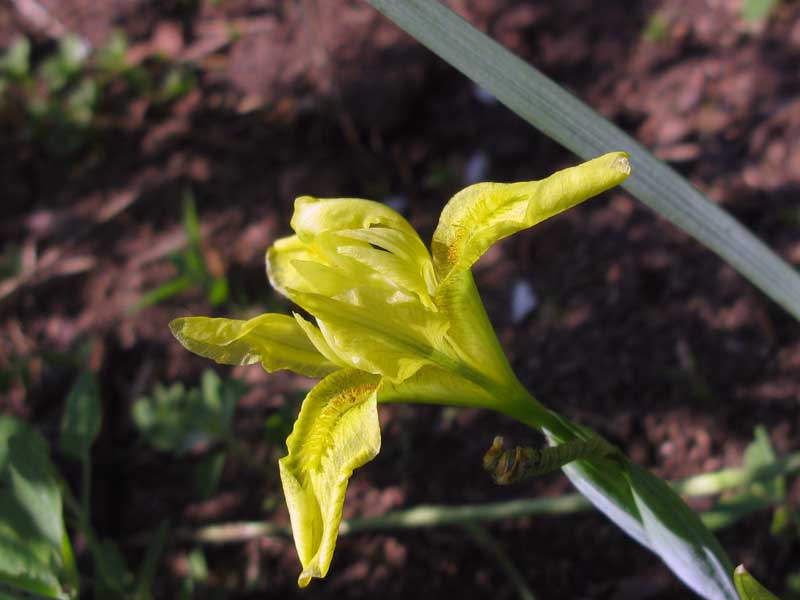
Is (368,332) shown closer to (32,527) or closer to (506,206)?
(506,206)

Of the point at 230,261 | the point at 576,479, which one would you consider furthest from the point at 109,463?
the point at 576,479

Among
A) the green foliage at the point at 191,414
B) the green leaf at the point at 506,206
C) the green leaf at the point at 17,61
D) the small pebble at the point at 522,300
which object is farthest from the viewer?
the green leaf at the point at 17,61

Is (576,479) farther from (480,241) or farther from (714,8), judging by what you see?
(714,8)

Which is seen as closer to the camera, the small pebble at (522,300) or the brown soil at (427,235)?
the brown soil at (427,235)

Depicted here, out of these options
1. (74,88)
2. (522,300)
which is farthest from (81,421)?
(74,88)

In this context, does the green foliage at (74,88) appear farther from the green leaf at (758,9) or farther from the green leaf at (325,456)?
the green leaf at (325,456)

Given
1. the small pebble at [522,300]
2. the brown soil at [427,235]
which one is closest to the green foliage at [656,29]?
the brown soil at [427,235]

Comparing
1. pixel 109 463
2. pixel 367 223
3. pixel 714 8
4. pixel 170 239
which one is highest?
pixel 367 223

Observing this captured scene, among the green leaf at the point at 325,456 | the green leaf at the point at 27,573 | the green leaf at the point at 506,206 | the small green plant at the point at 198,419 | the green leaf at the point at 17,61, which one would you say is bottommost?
the small green plant at the point at 198,419
